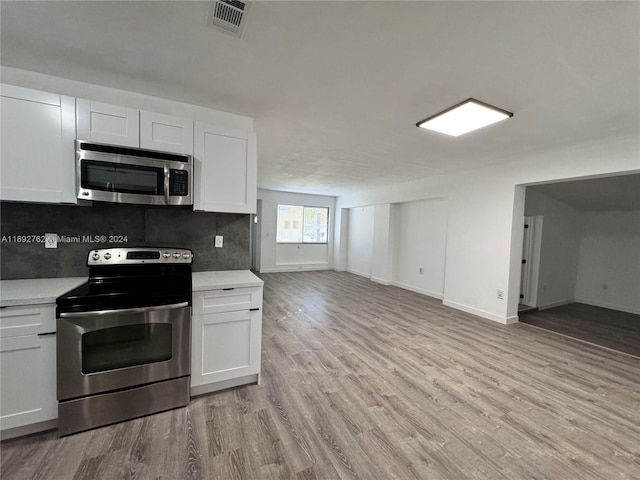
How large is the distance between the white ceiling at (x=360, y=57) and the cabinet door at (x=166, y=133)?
0.98 ft

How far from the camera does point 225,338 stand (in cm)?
221

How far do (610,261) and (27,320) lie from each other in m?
8.55

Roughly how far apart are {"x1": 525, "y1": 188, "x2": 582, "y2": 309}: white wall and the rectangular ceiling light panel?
318 cm

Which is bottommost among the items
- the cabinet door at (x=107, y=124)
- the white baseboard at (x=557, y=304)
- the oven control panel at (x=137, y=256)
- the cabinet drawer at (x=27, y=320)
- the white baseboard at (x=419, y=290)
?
the white baseboard at (x=557, y=304)

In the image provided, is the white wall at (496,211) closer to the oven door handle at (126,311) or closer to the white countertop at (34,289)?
the oven door handle at (126,311)

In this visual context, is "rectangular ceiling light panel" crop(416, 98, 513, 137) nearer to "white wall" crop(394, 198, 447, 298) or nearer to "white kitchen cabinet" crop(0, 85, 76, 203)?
"white kitchen cabinet" crop(0, 85, 76, 203)

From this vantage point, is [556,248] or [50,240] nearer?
[50,240]

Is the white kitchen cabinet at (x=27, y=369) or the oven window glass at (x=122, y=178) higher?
the oven window glass at (x=122, y=178)

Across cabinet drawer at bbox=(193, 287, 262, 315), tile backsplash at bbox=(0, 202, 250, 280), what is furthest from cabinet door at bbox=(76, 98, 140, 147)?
cabinet drawer at bbox=(193, 287, 262, 315)

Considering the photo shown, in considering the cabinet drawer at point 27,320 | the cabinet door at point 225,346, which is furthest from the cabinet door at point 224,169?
the cabinet drawer at point 27,320

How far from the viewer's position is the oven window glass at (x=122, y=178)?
1.93 m

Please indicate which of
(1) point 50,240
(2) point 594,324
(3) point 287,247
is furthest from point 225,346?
(3) point 287,247

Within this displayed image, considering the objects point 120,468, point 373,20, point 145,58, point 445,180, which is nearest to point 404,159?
point 445,180

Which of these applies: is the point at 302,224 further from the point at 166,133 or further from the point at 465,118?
the point at 166,133
